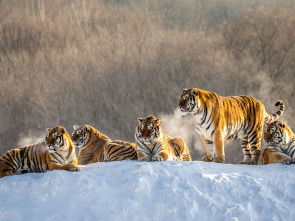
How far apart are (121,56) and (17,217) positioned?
13.4 m

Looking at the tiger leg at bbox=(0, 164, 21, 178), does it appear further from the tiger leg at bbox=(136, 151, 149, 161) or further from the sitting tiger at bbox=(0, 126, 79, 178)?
the tiger leg at bbox=(136, 151, 149, 161)

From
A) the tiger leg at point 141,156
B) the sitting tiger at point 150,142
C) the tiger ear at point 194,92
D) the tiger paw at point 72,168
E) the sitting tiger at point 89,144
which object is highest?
the tiger ear at point 194,92

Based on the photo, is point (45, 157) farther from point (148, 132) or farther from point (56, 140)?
point (148, 132)

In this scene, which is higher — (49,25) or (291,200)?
(49,25)

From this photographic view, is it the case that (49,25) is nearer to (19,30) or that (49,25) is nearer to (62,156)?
(19,30)

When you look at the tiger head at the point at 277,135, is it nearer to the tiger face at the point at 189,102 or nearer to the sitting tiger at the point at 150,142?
the tiger face at the point at 189,102

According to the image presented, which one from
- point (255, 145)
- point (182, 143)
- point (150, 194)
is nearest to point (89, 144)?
point (182, 143)

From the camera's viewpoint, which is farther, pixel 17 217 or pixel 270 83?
pixel 270 83

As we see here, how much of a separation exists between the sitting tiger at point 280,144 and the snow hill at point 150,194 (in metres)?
0.34

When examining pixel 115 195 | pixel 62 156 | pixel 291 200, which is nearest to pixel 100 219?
pixel 115 195

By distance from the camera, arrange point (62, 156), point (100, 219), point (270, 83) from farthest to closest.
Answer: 1. point (270, 83)
2. point (62, 156)
3. point (100, 219)

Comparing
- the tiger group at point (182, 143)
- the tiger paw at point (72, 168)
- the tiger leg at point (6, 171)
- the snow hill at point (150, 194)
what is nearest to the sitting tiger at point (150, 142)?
the tiger group at point (182, 143)

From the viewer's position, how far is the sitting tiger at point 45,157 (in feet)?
20.0

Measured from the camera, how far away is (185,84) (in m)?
18.1
